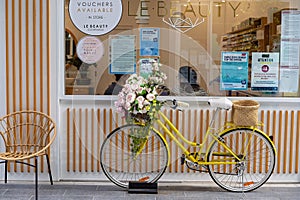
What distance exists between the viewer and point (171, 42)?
16.5 feet

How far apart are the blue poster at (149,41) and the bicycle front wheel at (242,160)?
4.03 ft

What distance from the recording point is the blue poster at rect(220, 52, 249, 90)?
16.5 ft

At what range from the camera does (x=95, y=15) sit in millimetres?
4949

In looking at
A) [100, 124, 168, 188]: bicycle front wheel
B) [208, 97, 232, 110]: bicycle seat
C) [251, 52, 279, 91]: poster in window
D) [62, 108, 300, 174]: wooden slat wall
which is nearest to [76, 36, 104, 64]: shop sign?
[62, 108, 300, 174]: wooden slat wall

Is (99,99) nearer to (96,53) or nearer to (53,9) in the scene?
(96,53)

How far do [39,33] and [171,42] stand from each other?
144cm

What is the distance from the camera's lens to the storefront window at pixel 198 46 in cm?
499

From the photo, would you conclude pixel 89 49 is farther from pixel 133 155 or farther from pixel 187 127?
pixel 187 127

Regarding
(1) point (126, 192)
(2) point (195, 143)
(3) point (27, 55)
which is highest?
(3) point (27, 55)

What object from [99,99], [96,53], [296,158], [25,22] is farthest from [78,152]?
[296,158]

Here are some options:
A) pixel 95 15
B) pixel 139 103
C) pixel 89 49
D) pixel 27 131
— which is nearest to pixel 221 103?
pixel 139 103

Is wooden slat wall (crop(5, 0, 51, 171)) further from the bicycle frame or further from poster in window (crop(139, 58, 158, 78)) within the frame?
the bicycle frame

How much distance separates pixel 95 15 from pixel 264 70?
6.46 feet

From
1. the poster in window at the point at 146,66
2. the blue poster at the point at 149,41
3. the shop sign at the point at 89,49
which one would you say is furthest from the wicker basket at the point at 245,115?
the shop sign at the point at 89,49
